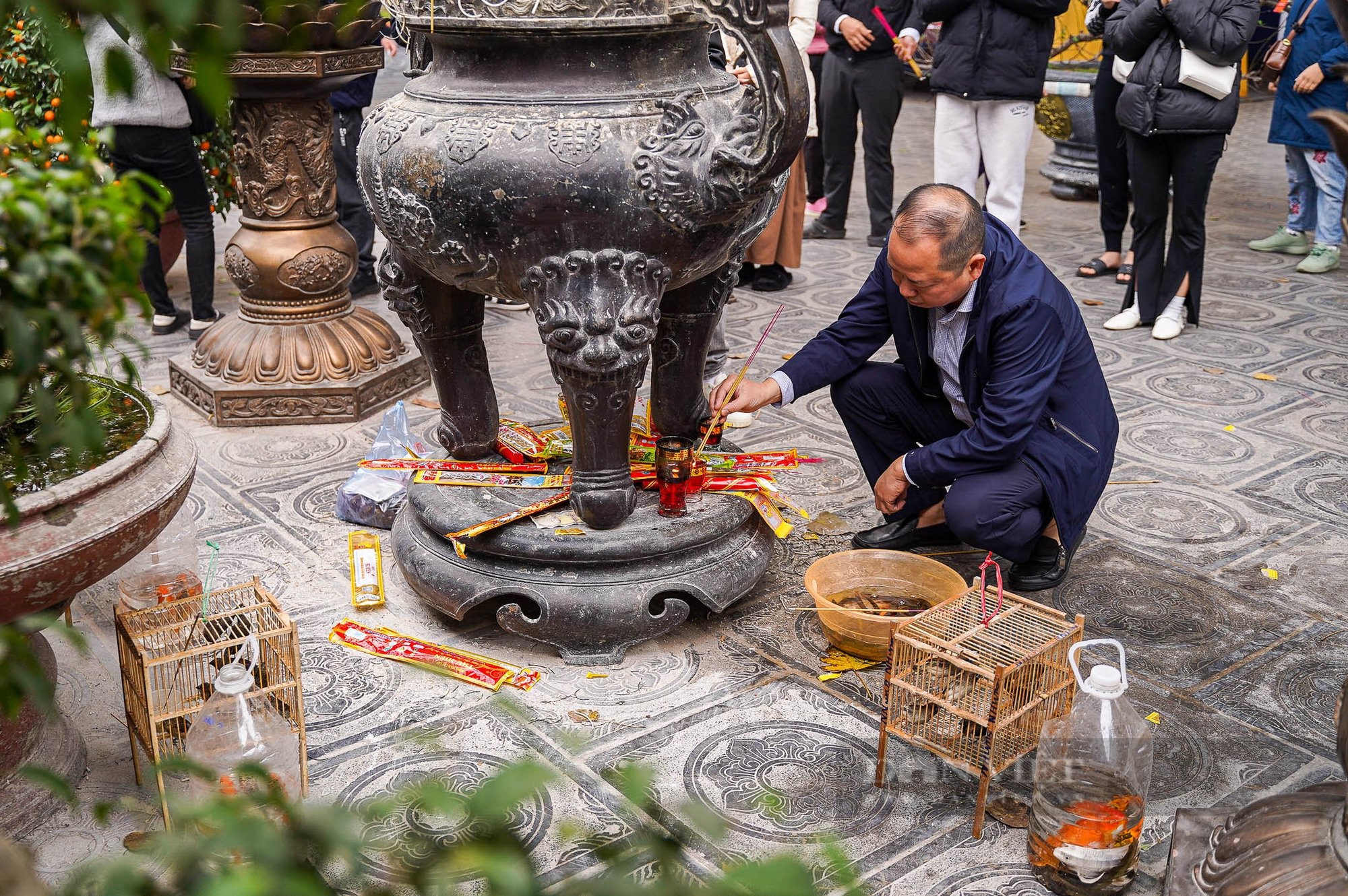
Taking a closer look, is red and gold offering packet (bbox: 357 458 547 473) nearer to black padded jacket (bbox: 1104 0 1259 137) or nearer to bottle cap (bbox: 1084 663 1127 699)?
bottle cap (bbox: 1084 663 1127 699)

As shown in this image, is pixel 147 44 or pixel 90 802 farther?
pixel 90 802

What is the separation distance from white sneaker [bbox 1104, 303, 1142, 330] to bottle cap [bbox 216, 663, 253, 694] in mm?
4338

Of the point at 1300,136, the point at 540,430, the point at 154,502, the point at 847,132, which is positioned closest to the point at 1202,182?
the point at 1300,136

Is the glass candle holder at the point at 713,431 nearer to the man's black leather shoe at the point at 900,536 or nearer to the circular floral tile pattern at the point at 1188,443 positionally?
the man's black leather shoe at the point at 900,536

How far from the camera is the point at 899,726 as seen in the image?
2.40 meters

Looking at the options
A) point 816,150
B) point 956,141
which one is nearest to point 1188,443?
point 956,141

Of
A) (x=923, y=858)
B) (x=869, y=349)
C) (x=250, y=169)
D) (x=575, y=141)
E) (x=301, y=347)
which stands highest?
(x=575, y=141)

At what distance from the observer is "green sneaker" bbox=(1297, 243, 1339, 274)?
636 cm

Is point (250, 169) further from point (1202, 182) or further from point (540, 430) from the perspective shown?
point (1202, 182)

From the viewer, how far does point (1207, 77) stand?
478 centimetres

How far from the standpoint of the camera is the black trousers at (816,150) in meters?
6.98

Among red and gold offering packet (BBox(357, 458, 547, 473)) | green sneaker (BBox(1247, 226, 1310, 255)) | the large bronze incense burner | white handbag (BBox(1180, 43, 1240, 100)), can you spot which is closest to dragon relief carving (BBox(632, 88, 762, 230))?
the large bronze incense burner

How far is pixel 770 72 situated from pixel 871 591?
1.25 meters

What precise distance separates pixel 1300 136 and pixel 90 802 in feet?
20.3
